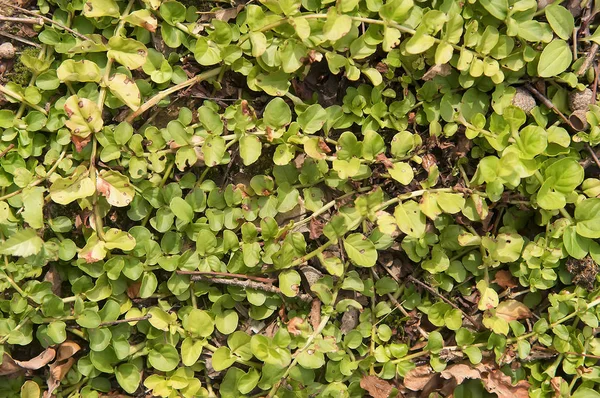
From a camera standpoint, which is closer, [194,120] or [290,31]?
[290,31]

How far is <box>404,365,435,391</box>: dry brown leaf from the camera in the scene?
2139 millimetres

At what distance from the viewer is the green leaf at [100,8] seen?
6.40 feet

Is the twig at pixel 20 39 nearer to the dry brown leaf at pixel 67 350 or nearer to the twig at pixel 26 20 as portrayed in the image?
the twig at pixel 26 20

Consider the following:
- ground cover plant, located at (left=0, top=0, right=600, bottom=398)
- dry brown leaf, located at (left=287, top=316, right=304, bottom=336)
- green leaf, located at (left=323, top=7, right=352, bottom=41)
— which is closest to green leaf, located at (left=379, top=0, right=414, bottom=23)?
ground cover plant, located at (left=0, top=0, right=600, bottom=398)

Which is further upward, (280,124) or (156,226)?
(280,124)

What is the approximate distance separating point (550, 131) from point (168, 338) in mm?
1705

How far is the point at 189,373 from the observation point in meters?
2.08

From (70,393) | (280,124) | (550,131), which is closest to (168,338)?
(70,393)

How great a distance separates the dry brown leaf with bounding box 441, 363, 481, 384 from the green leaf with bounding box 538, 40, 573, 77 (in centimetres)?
120

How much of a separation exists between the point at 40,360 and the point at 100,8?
138cm

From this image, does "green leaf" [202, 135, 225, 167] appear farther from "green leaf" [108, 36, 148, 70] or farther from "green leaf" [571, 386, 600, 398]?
"green leaf" [571, 386, 600, 398]

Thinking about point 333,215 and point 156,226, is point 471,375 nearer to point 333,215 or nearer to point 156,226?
point 333,215

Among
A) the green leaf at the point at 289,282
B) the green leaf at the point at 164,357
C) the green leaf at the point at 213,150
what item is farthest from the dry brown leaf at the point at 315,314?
the green leaf at the point at 213,150

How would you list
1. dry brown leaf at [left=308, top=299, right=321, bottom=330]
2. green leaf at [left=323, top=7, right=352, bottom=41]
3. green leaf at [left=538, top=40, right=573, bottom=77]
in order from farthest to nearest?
dry brown leaf at [left=308, top=299, right=321, bottom=330], green leaf at [left=538, top=40, right=573, bottom=77], green leaf at [left=323, top=7, right=352, bottom=41]
